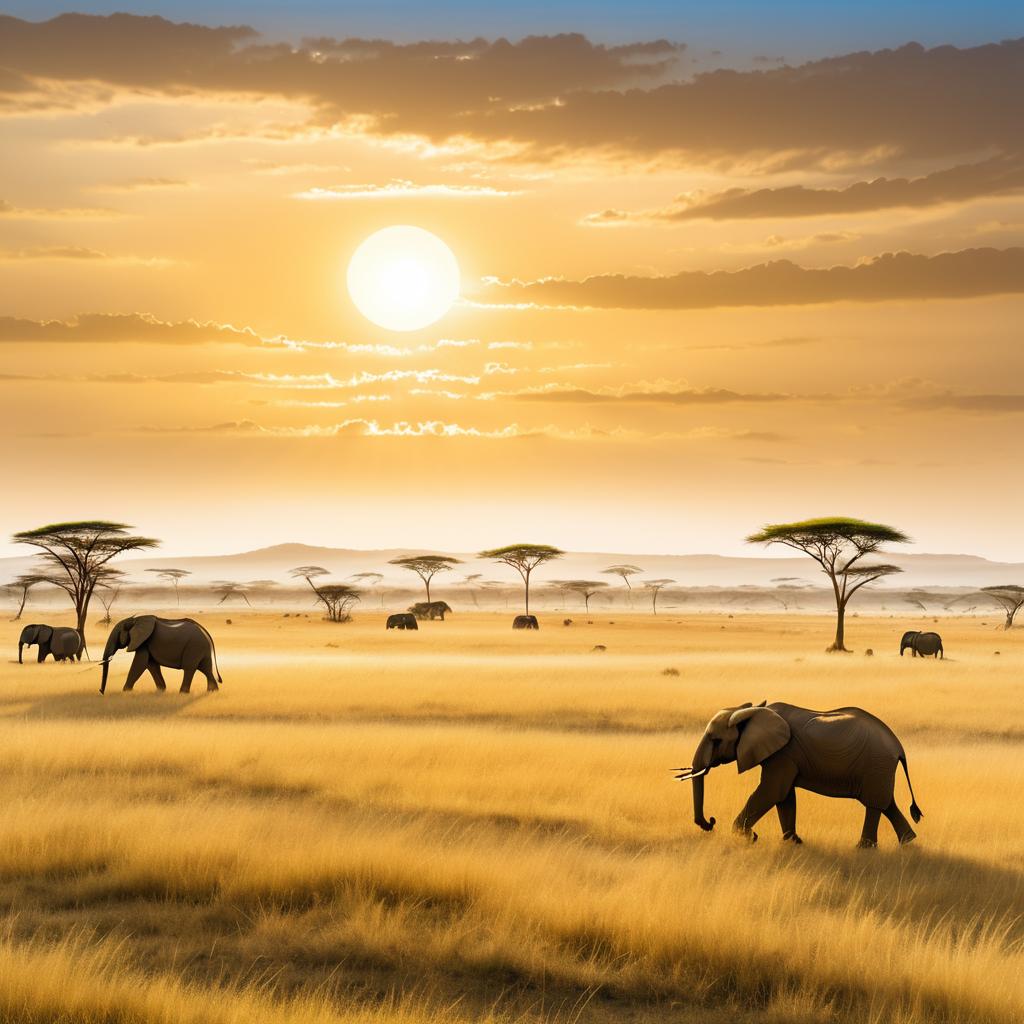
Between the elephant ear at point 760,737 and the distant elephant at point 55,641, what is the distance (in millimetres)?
39182

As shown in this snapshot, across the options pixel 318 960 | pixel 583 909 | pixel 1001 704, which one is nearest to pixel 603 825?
pixel 583 909

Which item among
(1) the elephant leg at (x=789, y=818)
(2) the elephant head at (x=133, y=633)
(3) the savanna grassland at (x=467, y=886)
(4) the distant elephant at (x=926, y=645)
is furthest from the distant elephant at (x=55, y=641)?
(1) the elephant leg at (x=789, y=818)

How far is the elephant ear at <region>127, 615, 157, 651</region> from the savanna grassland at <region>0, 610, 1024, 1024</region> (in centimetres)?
672

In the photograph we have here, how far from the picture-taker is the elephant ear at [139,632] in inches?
1196

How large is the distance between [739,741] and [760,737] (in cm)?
28

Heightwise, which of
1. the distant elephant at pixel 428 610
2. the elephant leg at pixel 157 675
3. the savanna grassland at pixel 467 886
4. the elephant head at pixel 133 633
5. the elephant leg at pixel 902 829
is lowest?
the savanna grassland at pixel 467 886

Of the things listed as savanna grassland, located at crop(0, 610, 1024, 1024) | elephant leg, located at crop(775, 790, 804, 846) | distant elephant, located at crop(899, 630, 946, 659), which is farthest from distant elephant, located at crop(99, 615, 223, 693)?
distant elephant, located at crop(899, 630, 946, 659)

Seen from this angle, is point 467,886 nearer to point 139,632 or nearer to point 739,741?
point 739,741

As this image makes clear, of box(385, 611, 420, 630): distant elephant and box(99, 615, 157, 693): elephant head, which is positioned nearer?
box(99, 615, 157, 693): elephant head

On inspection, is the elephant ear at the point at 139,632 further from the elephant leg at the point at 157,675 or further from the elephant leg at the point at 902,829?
the elephant leg at the point at 902,829

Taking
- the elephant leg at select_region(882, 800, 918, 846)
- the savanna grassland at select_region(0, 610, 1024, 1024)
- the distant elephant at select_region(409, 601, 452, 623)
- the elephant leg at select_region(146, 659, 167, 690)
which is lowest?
the savanna grassland at select_region(0, 610, 1024, 1024)

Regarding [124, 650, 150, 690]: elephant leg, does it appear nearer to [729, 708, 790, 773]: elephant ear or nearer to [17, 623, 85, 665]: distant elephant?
[17, 623, 85, 665]: distant elephant

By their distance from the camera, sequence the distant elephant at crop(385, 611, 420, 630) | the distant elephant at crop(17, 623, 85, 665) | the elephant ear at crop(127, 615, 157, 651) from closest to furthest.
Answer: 1. the elephant ear at crop(127, 615, 157, 651)
2. the distant elephant at crop(17, 623, 85, 665)
3. the distant elephant at crop(385, 611, 420, 630)

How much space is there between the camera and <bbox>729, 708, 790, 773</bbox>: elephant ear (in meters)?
12.5
